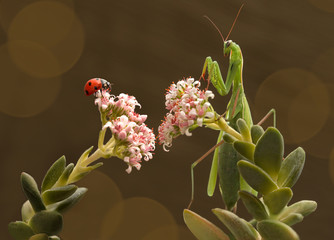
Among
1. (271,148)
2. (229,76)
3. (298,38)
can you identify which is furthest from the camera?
(298,38)

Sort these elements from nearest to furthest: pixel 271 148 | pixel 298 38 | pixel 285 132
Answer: pixel 271 148 → pixel 285 132 → pixel 298 38

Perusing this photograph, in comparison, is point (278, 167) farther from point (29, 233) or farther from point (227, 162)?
point (29, 233)

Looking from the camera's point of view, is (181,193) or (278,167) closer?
(278,167)

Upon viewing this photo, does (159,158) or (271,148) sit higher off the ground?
(271,148)

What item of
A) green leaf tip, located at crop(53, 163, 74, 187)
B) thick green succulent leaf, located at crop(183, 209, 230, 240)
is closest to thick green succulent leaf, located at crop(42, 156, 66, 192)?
green leaf tip, located at crop(53, 163, 74, 187)

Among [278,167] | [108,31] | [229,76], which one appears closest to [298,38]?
[108,31]

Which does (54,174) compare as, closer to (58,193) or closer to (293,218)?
(58,193)
